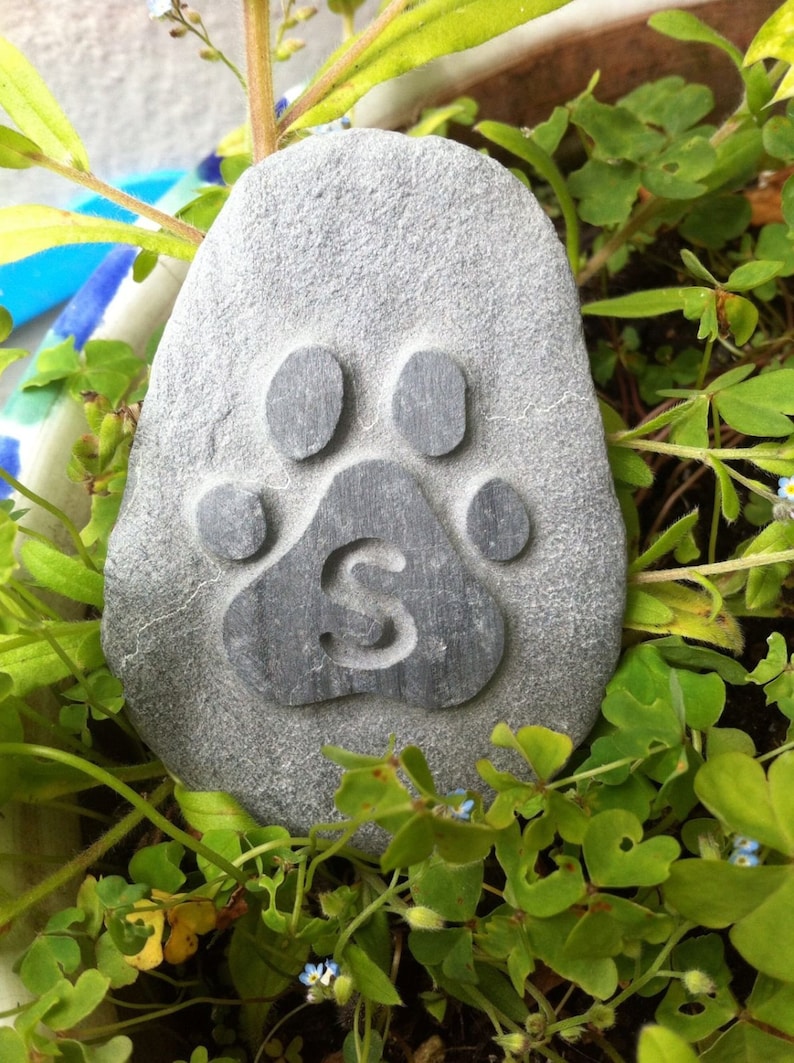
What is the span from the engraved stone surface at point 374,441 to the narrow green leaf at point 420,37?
0.15 meters

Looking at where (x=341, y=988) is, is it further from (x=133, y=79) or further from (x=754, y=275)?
(x=133, y=79)

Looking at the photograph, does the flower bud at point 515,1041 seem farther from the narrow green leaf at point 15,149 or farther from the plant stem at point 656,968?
the narrow green leaf at point 15,149

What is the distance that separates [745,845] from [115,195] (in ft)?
2.91

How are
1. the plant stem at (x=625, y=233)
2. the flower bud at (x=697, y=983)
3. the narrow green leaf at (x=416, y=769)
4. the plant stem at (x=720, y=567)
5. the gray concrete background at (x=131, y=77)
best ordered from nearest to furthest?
the narrow green leaf at (x=416, y=769), the flower bud at (x=697, y=983), the plant stem at (x=720, y=567), the plant stem at (x=625, y=233), the gray concrete background at (x=131, y=77)

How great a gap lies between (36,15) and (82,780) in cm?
159

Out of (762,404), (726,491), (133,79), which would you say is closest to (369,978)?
(726,491)

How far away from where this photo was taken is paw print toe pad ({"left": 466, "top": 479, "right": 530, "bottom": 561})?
817 millimetres

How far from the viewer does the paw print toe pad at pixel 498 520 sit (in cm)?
82

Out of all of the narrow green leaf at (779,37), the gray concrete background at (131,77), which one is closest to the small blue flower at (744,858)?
the narrow green leaf at (779,37)

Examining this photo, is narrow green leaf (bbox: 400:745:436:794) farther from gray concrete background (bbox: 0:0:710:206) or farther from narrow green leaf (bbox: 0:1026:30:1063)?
gray concrete background (bbox: 0:0:710:206)

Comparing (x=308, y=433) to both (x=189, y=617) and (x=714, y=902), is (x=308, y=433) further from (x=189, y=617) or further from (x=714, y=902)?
(x=714, y=902)

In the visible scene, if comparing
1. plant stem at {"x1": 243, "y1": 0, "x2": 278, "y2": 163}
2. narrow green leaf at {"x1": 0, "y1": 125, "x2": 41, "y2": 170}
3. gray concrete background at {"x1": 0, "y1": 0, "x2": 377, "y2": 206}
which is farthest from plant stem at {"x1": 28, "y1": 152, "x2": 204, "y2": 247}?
gray concrete background at {"x1": 0, "y1": 0, "x2": 377, "y2": 206}

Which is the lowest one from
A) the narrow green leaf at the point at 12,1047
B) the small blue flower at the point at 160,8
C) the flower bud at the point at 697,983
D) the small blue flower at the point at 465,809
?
the flower bud at the point at 697,983

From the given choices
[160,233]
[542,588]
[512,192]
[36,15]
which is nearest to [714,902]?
[542,588]
